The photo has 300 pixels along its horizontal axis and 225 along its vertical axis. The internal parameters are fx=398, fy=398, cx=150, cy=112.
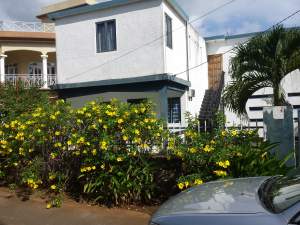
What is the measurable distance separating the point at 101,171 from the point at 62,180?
1.00 meters

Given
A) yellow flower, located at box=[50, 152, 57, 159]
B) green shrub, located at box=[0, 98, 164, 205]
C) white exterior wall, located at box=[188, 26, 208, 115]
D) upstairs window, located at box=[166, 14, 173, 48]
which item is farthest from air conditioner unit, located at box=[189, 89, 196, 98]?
yellow flower, located at box=[50, 152, 57, 159]

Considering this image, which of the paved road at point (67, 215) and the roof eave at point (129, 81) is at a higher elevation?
the roof eave at point (129, 81)

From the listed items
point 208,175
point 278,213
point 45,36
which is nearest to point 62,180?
point 208,175

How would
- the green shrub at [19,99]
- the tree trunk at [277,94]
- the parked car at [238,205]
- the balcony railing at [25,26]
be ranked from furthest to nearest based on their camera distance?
the balcony railing at [25,26]
the green shrub at [19,99]
the tree trunk at [277,94]
the parked car at [238,205]

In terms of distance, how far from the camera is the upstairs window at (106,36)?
45.3 ft

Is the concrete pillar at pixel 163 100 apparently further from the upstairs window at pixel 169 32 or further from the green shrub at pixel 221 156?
the green shrub at pixel 221 156

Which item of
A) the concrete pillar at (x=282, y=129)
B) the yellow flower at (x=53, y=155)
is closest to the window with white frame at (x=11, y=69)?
the yellow flower at (x=53, y=155)

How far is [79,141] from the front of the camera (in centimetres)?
625

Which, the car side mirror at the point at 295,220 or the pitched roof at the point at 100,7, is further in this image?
the pitched roof at the point at 100,7

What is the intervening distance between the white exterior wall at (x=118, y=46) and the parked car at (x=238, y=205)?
9.35 metres

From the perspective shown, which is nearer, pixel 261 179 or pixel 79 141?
pixel 261 179

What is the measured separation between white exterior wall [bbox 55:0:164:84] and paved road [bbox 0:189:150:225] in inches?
281

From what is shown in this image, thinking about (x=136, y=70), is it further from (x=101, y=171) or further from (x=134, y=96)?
(x=101, y=171)

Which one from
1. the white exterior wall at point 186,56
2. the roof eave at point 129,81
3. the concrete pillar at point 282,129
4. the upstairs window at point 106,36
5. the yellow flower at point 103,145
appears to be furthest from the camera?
→ the upstairs window at point 106,36
